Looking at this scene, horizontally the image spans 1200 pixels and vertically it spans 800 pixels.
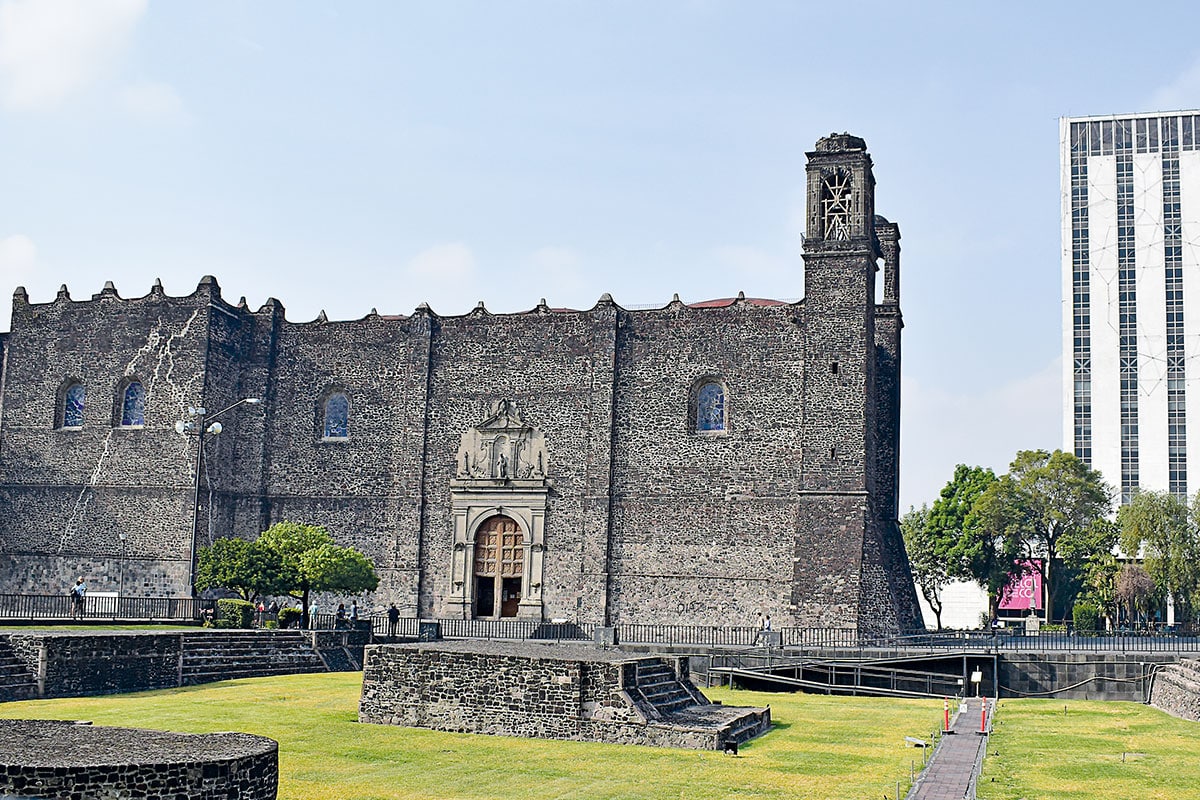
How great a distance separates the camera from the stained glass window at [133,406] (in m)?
44.4

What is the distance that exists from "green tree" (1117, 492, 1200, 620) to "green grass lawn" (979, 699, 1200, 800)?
22.5 m

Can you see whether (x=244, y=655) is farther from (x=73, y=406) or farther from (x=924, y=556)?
(x=924, y=556)

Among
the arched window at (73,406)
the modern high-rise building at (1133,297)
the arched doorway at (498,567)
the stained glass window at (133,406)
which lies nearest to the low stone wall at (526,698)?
the arched doorway at (498,567)

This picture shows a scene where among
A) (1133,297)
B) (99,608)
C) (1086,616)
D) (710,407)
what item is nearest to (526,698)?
(99,608)

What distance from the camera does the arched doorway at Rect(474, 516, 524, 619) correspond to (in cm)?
4147

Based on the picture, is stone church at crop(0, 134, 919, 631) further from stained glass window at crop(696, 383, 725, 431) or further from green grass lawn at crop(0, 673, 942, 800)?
green grass lawn at crop(0, 673, 942, 800)

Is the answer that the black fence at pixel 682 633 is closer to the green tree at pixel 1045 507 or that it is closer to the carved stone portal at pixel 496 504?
the carved stone portal at pixel 496 504

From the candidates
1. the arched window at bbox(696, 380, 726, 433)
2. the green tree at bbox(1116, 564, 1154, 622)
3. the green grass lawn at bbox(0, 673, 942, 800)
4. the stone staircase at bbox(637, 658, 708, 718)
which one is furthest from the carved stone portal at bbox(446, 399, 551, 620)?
the green tree at bbox(1116, 564, 1154, 622)

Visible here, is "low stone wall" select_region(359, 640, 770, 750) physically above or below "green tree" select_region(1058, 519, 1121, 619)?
below

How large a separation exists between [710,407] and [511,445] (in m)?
6.47

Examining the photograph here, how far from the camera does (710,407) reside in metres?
40.9

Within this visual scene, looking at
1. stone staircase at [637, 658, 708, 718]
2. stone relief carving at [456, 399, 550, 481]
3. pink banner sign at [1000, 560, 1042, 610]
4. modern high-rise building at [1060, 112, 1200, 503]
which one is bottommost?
stone staircase at [637, 658, 708, 718]

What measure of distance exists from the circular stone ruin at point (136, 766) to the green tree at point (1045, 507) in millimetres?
39993

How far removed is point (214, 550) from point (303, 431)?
27.2 feet
